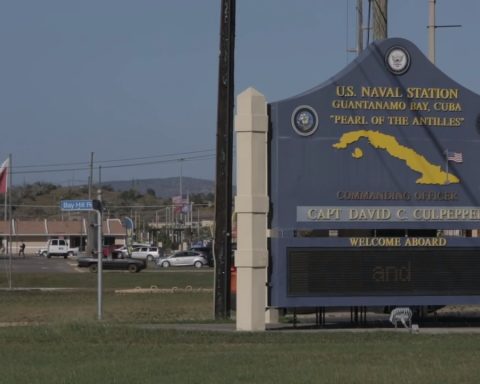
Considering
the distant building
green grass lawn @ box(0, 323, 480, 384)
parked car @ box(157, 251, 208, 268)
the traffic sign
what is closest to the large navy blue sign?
green grass lawn @ box(0, 323, 480, 384)

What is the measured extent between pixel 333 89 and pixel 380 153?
1.46 m

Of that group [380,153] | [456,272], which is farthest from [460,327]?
[380,153]

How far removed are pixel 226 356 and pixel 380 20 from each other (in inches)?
566

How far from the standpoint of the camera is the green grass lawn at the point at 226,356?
11.1 metres

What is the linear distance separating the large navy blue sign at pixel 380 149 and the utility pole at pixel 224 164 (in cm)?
392

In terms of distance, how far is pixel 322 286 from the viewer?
59.0 ft

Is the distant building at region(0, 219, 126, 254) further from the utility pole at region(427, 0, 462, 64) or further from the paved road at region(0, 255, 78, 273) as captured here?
the utility pole at region(427, 0, 462, 64)

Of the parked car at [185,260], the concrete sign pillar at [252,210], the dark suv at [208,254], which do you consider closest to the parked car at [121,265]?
the dark suv at [208,254]

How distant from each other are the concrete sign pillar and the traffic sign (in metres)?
5.12

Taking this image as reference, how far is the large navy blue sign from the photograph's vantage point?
1811cm

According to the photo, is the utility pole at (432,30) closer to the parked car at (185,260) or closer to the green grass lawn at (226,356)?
the green grass lawn at (226,356)

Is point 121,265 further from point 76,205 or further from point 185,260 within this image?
point 76,205

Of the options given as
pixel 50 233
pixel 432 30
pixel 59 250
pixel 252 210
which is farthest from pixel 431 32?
pixel 50 233

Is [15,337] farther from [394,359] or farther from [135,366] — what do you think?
[394,359]
